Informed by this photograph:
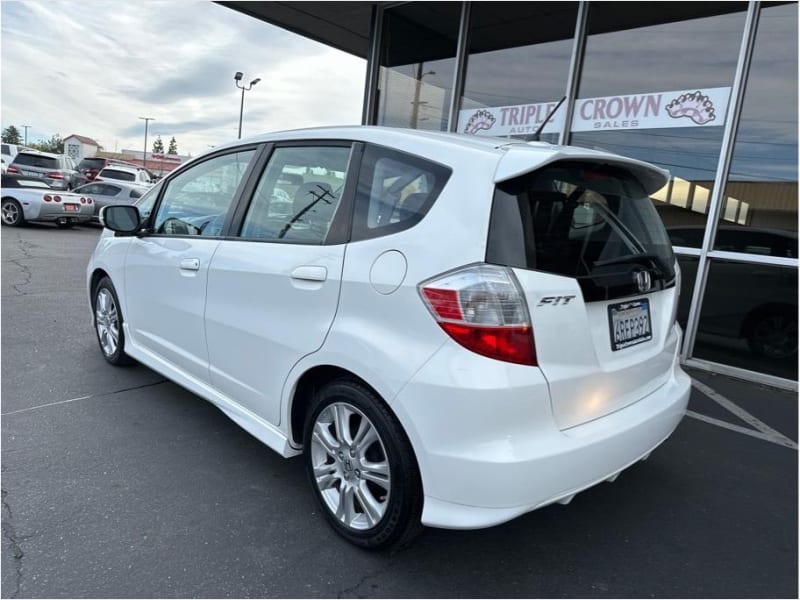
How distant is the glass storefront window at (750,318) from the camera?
5113 millimetres

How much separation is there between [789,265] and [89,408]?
572 centimetres

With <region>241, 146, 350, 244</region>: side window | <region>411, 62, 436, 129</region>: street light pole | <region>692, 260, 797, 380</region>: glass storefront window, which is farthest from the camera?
<region>411, 62, 436, 129</region>: street light pole

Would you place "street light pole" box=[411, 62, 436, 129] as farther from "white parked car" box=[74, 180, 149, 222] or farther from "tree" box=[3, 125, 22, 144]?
"tree" box=[3, 125, 22, 144]

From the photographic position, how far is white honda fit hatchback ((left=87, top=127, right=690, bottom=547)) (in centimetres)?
186

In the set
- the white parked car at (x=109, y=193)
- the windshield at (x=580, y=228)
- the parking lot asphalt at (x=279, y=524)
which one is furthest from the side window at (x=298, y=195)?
the white parked car at (x=109, y=193)

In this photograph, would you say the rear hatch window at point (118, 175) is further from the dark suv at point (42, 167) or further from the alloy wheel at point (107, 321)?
the alloy wheel at point (107, 321)

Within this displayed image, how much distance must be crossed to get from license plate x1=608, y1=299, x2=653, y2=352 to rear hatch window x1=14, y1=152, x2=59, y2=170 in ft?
74.7

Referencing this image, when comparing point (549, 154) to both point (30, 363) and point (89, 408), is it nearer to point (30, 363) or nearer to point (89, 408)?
point (89, 408)

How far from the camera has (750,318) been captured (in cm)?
534

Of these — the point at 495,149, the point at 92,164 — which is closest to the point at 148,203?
the point at 495,149

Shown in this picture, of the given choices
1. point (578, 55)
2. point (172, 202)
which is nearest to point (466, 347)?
point (172, 202)

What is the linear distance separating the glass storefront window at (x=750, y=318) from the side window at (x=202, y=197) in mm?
4647

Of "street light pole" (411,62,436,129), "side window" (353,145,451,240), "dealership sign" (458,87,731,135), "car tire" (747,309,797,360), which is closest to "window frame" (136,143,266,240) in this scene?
"side window" (353,145,451,240)

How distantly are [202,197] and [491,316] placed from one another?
2213 millimetres
